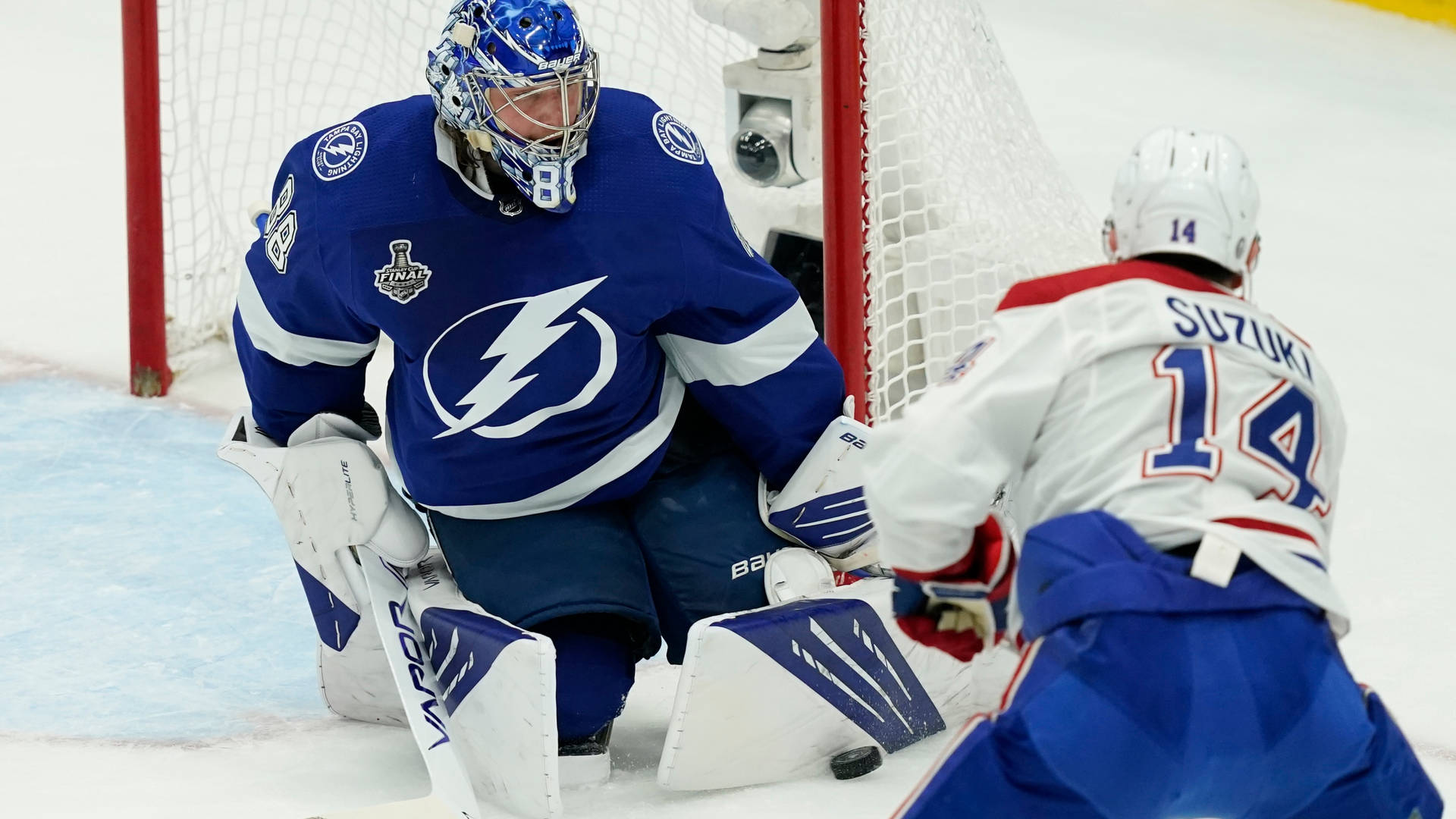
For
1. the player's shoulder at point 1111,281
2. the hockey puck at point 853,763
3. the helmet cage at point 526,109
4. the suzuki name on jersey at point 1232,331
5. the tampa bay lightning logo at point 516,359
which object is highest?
the helmet cage at point 526,109

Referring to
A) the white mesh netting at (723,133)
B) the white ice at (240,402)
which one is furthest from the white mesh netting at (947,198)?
the white ice at (240,402)

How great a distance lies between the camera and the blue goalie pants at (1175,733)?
5.20 ft

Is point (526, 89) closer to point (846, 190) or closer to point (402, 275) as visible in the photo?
point (402, 275)

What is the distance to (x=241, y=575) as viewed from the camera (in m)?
3.14

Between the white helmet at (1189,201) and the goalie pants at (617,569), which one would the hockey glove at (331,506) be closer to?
the goalie pants at (617,569)

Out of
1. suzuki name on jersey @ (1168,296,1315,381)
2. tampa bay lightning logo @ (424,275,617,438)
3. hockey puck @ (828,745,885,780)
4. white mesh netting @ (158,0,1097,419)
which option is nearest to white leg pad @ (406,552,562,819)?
tampa bay lightning logo @ (424,275,617,438)

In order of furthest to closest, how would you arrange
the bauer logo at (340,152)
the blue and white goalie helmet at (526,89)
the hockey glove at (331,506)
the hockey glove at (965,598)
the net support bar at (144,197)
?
the net support bar at (144,197)
the hockey glove at (331,506)
the bauer logo at (340,152)
the blue and white goalie helmet at (526,89)
the hockey glove at (965,598)

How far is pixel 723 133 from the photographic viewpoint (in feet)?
13.9

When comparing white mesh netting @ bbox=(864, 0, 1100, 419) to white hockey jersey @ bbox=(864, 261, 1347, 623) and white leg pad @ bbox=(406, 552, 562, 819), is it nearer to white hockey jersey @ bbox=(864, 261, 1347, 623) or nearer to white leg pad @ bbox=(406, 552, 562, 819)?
white leg pad @ bbox=(406, 552, 562, 819)

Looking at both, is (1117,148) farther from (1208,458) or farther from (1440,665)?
(1208,458)

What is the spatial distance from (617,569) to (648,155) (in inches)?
20.2

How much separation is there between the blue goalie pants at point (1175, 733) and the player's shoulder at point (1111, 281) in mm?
285

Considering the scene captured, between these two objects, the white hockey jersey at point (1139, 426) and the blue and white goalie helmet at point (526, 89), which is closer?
the white hockey jersey at point (1139, 426)

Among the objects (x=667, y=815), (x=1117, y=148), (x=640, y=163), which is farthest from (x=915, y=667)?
(x=1117, y=148)
